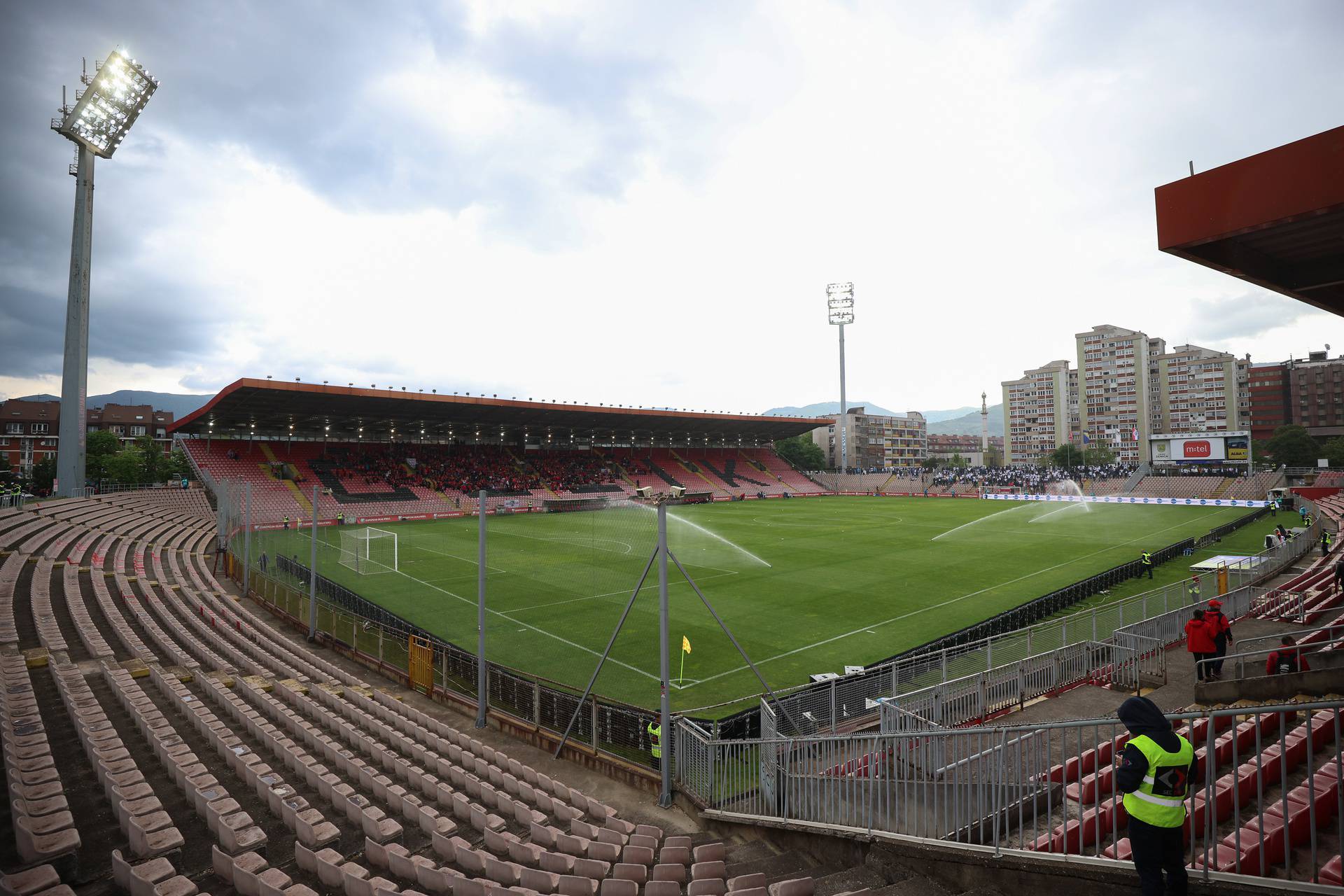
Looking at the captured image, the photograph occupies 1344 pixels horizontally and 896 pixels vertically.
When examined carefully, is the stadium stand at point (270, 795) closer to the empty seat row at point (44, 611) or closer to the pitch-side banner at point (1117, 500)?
the empty seat row at point (44, 611)

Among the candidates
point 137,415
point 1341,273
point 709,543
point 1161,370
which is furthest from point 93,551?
point 1161,370

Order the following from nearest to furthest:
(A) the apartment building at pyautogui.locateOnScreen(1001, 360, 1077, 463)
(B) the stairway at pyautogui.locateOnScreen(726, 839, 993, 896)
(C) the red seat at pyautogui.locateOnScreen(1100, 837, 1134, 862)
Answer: (C) the red seat at pyautogui.locateOnScreen(1100, 837, 1134, 862)
(B) the stairway at pyautogui.locateOnScreen(726, 839, 993, 896)
(A) the apartment building at pyautogui.locateOnScreen(1001, 360, 1077, 463)

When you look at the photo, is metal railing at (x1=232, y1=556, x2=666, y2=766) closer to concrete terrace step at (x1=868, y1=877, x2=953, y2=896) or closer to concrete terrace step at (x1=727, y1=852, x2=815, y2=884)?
concrete terrace step at (x1=727, y1=852, x2=815, y2=884)

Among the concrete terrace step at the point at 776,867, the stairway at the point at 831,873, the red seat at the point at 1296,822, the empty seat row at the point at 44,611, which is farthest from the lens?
the empty seat row at the point at 44,611

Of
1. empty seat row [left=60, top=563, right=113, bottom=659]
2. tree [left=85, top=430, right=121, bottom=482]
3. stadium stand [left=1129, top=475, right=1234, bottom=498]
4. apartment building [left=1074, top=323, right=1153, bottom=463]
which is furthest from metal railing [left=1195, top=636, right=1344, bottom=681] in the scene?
apartment building [left=1074, top=323, right=1153, bottom=463]

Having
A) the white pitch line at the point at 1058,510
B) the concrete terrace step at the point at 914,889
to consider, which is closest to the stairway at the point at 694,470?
the white pitch line at the point at 1058,510

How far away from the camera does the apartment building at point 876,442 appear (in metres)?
154

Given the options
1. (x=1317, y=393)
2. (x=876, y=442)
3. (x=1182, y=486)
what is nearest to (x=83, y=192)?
(x=1182, y=486)

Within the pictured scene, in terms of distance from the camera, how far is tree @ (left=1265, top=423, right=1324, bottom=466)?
9156cm

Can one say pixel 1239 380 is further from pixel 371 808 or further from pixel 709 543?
pixel 371 808

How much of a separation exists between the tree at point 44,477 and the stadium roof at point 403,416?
15888mm

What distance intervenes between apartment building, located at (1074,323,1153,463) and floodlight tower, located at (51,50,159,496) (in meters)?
141

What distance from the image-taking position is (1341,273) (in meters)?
6.82

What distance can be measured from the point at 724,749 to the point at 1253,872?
16.8ft
